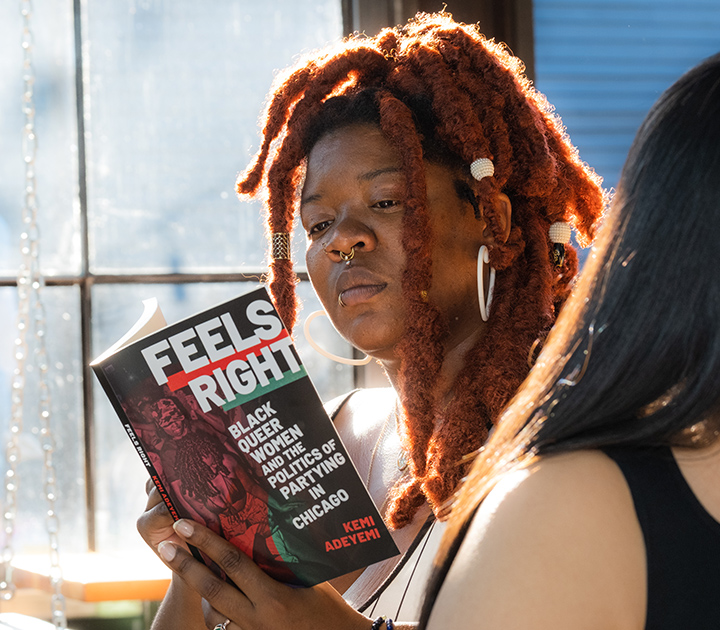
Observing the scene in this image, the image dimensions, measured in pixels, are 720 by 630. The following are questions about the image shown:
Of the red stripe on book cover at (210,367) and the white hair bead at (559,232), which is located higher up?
the white hair bead at (559,232)

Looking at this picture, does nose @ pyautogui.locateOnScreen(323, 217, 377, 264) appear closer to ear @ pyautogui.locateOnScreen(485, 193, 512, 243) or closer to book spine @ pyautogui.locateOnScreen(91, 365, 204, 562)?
ear @ pyautogui.locateOnScreen(485, 193, 512, 243)

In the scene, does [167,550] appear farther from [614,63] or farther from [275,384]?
[614,63]

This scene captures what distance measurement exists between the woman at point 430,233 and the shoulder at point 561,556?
1.26ft

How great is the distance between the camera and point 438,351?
101 centimetres

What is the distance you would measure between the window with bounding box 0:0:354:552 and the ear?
916 millimetres

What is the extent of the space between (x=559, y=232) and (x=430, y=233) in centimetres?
21

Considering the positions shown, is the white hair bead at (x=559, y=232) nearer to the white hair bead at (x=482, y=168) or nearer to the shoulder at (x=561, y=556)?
the white hair bead at (x=482, y=168)

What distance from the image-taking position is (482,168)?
3.33 feet

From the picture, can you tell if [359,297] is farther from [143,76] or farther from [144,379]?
[143,76]

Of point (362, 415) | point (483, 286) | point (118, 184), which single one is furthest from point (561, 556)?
point (118, 184)

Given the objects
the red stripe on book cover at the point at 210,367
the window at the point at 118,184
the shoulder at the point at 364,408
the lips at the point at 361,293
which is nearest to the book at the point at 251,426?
the red stripe on book cover at the point at 210,367

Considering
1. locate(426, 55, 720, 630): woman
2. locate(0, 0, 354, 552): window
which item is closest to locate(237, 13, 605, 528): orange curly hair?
locate(426, 55, 720, 630): woman

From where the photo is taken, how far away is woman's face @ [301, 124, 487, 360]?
1.04 metres

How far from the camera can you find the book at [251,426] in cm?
76
